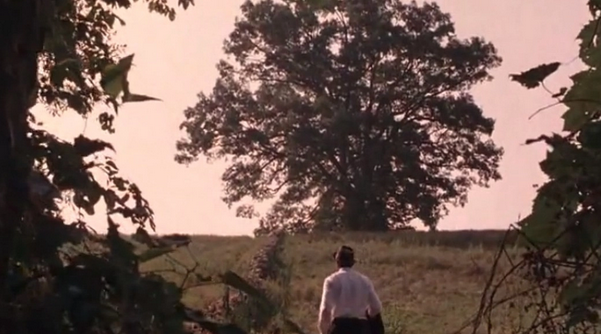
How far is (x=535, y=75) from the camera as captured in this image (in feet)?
9.13

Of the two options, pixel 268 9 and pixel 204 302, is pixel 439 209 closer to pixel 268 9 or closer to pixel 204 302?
pixel 268 9

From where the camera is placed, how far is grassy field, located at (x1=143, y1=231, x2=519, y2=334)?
21.2m

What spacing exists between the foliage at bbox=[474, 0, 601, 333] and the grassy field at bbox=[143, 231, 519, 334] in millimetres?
13616

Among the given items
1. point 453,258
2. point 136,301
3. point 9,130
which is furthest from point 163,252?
point 453,258

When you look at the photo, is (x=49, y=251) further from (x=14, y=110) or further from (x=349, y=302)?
(x=349, y=302)

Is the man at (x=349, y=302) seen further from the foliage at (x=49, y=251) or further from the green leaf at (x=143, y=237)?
the foliage at (x=49, y=251)

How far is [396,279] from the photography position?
27.8 metres

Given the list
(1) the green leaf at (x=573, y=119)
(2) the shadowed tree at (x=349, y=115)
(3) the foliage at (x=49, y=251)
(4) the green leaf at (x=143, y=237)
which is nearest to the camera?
(3) the foliage at (x=49, y=251)

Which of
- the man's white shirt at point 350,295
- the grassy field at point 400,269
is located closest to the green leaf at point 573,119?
the man's white shirt at point 350,295

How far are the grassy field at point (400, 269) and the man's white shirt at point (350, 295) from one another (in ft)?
19.3

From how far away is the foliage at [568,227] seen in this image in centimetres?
279

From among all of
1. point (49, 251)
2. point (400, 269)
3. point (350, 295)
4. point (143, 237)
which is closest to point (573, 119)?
point (143, 237)

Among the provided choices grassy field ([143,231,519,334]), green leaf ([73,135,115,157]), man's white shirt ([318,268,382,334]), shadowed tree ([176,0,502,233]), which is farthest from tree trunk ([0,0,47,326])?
shadowed tree ([176,0,502,233])

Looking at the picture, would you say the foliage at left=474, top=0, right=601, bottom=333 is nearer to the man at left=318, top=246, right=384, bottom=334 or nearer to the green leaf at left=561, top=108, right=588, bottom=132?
the green leaf at left=561, top=108, right=588, bottom=132
